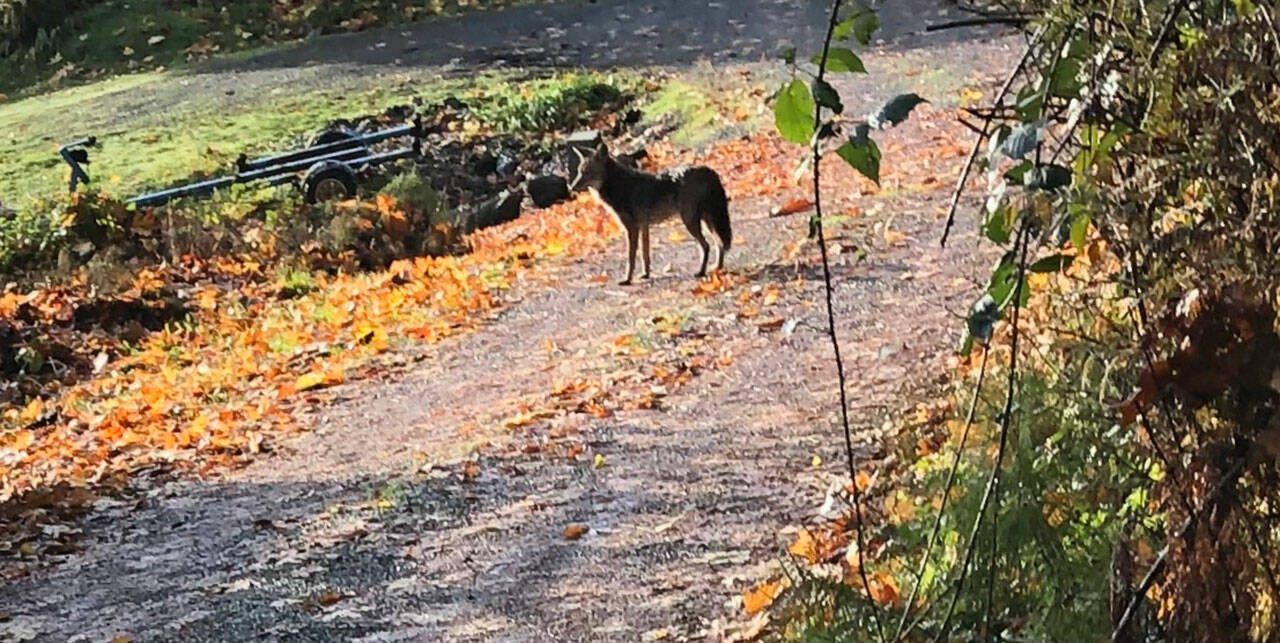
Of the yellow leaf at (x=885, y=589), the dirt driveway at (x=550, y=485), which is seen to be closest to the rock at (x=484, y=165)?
the dirt driveway at (x=550, y=485)

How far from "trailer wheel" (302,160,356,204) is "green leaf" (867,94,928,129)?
49.0 ft

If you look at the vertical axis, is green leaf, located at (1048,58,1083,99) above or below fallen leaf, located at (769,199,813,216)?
above

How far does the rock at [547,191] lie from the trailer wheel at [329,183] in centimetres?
197

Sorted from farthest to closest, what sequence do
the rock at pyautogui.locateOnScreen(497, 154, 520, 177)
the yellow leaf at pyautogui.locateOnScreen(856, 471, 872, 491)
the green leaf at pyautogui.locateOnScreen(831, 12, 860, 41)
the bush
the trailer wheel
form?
the bush, the rock at pyautogui.locateOnScreen(497, 154, 520, 177), the trailer wheel, the yellow leaf at pyautogui.locateOnScreen(856, 471, 872, 491), the green leaf at pyautogui.locateOnScreen(831, 12, 860, 41)

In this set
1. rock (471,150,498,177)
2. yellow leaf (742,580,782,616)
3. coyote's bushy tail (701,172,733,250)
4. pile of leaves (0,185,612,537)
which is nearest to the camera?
yellow leaf (742,580,782,616)

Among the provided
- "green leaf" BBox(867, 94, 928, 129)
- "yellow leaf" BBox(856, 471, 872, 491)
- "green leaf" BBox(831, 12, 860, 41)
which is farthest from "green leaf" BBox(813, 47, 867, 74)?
"yellow leaf" BBox(856, 471, 872, 491)

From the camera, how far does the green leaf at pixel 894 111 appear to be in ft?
8.04

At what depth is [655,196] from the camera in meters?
10.8

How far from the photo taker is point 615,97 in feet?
69.6

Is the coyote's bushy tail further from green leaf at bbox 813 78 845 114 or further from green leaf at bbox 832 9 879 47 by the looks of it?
green leaf at bbox 813 78 845 114

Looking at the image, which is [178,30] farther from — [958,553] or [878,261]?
[958,553]

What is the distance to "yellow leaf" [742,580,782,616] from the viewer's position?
5070 mm

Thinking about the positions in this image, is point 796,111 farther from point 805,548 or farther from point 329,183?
point 329,183

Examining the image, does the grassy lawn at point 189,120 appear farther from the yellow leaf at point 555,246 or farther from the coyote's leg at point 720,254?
the coyote's leg at point 720,254
